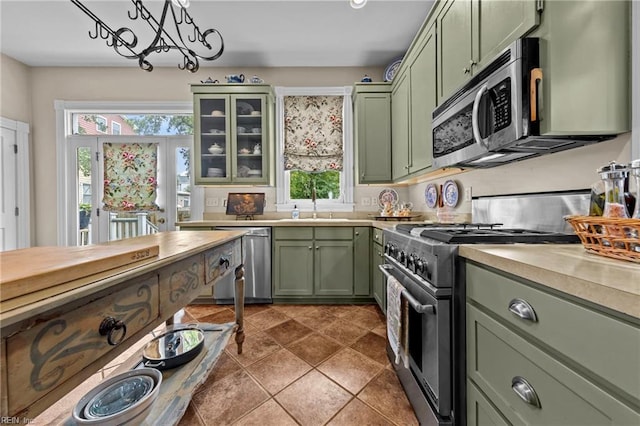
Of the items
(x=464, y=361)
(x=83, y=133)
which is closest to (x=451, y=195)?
(x=464, y=361)

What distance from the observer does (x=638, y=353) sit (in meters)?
0.46

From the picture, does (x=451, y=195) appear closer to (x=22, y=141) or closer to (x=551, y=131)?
(x=551, y=131)

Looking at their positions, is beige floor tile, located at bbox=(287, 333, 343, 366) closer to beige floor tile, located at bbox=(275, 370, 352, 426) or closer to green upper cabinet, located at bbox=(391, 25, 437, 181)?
beige floor tile, located at bbox=(275, 370, 352, 426)

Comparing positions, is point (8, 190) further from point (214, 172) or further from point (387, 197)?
point (387, 197)

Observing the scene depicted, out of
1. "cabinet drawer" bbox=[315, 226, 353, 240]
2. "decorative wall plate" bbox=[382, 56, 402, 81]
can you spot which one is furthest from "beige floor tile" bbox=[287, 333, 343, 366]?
"decorative wall plate" bbox=[382, 56, 402, 81]

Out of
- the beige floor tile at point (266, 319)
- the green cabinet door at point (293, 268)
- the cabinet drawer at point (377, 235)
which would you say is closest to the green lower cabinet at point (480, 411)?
the cabinet drawer at point (377, 235)

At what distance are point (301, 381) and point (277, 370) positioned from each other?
0.20 metres

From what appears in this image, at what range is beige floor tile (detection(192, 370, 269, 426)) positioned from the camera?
1335 millimetres

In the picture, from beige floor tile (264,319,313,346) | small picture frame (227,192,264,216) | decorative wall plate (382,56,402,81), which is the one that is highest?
decorative wall plate (382,56,402,81)

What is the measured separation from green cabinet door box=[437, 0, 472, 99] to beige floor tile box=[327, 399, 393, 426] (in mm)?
1935

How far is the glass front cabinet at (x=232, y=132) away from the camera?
10.1 ft

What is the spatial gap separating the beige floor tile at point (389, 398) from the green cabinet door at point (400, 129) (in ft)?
5.77

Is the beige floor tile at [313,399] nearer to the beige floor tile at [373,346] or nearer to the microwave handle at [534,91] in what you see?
the beige floor tile at [373,346]

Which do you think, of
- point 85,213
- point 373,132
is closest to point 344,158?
Result: point 373,132
